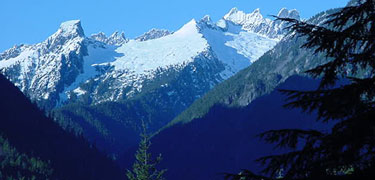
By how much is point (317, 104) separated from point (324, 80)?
0.74 m

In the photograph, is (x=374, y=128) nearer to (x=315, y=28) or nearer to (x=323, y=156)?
(x=323, y=156)

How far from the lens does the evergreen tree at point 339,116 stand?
12.4m

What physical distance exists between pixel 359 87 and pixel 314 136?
4.97 ft

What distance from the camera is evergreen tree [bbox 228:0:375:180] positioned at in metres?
12.4

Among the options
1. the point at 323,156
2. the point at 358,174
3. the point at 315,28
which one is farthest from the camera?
the point at 315,28

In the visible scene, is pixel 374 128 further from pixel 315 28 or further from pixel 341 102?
pixel 315 28

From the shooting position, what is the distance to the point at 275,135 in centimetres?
1359

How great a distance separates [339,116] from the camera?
43.5ft

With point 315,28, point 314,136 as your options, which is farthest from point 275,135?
point 315,28

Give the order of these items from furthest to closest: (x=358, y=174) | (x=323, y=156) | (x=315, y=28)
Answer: (x=315, y=28)
(x=323, y=156)
(x=358, y=174)

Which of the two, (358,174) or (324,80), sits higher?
(324,80)

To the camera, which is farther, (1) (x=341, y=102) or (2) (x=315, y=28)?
(2) (x=315, y=28)

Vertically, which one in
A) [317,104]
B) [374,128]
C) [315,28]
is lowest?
[374,128]

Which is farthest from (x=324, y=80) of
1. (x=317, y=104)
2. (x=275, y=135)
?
(x=275, y=135)
